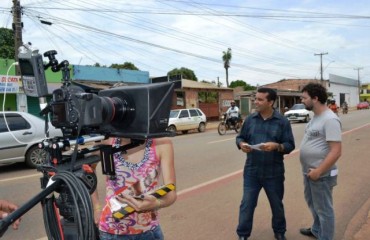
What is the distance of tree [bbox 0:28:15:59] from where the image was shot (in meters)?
26.3

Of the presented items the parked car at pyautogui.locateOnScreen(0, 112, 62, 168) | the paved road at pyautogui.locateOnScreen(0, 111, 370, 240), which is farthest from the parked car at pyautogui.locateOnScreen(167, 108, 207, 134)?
the parked car at pyautogui.locateOnScreen(0, 112, 62, 168)

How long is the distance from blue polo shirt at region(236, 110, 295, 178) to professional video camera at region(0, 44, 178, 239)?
100 inches

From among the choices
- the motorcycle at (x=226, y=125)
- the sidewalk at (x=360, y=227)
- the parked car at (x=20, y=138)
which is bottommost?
the sidewalk at (x=360, y=227)

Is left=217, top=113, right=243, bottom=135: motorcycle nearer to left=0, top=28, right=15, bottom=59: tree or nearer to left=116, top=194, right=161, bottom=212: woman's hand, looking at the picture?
left=0, top=28, right=15, bottom=59: tree

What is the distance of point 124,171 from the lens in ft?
7.34

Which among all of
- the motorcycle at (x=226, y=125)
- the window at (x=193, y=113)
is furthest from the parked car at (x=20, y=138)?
the window at (x=193, y=113)

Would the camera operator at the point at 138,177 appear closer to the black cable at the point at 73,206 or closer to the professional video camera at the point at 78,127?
the professional video camera at the point at 78,127

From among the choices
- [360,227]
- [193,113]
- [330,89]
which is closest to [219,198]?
[360,227]

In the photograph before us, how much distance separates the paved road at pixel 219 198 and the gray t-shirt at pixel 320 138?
1.19 m

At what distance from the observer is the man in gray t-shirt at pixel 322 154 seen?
3768 mm

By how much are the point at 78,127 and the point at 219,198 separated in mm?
5239

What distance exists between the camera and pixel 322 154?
3.87 metres

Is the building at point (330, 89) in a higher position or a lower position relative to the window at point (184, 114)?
higher

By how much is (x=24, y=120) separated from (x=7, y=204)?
8441 millimetres
